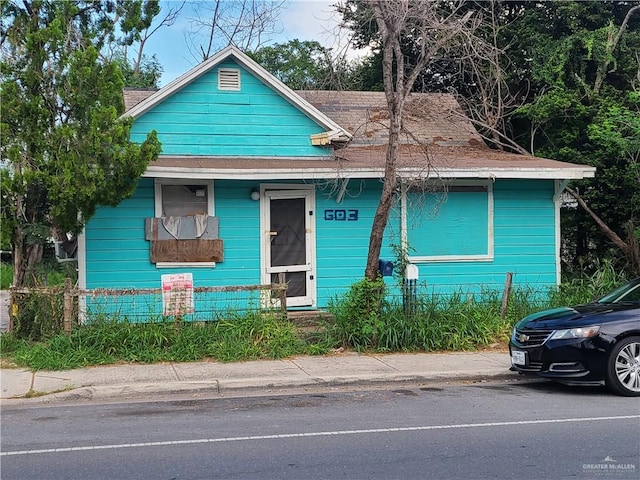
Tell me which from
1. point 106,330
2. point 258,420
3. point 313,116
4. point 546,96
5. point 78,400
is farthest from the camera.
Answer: point 546,96

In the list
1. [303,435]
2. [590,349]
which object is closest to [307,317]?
[590,349]

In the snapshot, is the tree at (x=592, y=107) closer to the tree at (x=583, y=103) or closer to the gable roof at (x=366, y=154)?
the tree at (x=583, y=103)

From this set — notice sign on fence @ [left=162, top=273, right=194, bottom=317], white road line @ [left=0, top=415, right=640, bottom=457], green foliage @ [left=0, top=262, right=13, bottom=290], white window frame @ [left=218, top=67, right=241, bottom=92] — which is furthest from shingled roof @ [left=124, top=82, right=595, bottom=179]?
green foliage @ [left=0, top=262, right=13, bottom=290]

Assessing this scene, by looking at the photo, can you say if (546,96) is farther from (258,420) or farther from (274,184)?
(258,420)

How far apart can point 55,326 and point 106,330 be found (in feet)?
2.83

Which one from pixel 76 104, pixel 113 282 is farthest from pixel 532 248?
pixel 76 104

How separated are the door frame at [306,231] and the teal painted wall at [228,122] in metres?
0.79

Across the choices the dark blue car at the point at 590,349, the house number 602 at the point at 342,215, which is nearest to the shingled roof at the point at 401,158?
the house number 602 at the point at 342,215

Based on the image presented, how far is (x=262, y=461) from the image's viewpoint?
546 centimetres

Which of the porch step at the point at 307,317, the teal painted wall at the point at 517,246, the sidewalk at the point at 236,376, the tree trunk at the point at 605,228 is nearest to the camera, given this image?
the sidewalk at the point at 236,376

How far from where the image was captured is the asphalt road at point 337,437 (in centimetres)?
524

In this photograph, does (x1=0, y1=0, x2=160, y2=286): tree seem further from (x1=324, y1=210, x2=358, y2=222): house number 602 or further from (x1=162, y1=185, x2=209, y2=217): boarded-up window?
(x1=324, y1=210, x2=358, y2=222): house number 602

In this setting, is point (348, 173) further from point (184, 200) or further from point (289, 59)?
point (289, 59)

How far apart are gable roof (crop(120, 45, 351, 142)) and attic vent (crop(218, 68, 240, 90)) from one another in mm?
180
